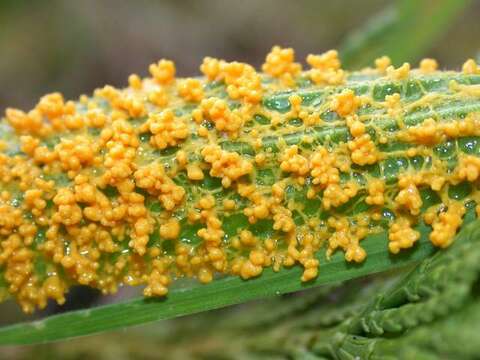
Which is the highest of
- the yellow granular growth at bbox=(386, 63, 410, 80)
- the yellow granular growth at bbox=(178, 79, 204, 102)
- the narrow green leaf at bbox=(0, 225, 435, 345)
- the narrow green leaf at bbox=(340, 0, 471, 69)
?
the narrow green leaf at bbox=(340, 0, 471, 69)

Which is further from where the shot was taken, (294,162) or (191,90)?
(191,90)

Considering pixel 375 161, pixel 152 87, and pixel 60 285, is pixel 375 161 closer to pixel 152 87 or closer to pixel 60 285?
pixel 152 87

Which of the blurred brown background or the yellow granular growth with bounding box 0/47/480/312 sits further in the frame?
the blurred brown background

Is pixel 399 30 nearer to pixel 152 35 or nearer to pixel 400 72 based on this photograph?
pixel 400 72

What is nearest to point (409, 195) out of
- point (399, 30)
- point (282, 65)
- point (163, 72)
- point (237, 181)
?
point (237, 181)

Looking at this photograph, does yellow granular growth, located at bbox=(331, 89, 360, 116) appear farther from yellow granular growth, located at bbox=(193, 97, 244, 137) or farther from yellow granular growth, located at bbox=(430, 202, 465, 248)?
yellow granular growth, located at bbox=(430, 202, 465, 248)

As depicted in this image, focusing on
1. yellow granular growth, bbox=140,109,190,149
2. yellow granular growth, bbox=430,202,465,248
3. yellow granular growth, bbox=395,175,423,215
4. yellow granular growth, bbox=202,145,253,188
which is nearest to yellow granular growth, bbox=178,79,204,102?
yellow granular growth, bbox=140,109,190,149
